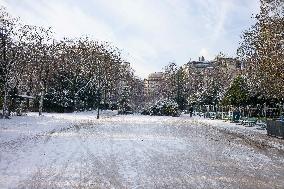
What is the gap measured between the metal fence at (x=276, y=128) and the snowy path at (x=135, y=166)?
7.32m

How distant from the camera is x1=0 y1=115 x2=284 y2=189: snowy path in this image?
995 cm

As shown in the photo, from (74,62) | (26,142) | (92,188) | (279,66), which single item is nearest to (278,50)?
(279,66)

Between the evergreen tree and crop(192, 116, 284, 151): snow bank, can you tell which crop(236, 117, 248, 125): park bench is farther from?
crop(192, 116, 284, 151): snow bank

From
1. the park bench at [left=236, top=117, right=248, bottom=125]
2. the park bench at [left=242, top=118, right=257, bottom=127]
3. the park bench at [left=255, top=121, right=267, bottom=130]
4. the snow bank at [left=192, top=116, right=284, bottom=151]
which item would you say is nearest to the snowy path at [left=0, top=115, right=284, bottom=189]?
the snow bank at [left=192, top=116, right=284, bottom=151]

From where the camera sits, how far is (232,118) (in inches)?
1834

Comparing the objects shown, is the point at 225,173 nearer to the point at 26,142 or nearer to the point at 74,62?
the point at 26,142

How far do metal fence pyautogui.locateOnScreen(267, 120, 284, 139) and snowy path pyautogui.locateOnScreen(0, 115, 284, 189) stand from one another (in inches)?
288

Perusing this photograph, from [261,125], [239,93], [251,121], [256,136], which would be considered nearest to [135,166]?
[256,136]

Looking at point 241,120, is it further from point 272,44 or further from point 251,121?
point 272,44

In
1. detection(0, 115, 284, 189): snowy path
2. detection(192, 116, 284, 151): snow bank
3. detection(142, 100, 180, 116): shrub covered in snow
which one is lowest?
detection(0, 115, 284, 189): snowy path

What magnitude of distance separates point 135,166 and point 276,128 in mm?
15981

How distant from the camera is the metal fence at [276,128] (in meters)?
25.4

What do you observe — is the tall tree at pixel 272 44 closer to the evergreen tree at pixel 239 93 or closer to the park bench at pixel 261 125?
the park bench at pixel 261 125

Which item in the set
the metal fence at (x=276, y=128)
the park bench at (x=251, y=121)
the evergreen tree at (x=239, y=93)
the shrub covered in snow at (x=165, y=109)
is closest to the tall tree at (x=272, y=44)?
the metal fence at (x=276, y=128)
